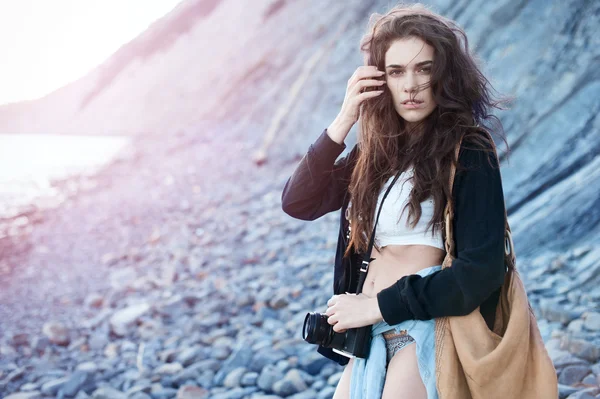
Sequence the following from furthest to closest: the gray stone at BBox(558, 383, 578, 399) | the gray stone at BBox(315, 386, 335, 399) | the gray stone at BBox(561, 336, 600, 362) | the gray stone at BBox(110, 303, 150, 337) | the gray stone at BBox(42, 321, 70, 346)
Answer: the gray stone at BBox(110, 303, 150, 337)
the gray stone at BBox(42, 321, 70, 346)
the gray stone at BBox(315, 386, 335, 399)
the gray stone at BBox(561, 336, 600, 362)
the gray stone at BBox(558, 383, 578, 399)

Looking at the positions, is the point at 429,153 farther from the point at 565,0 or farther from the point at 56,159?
the point at 56,159

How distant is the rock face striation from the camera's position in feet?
15.3

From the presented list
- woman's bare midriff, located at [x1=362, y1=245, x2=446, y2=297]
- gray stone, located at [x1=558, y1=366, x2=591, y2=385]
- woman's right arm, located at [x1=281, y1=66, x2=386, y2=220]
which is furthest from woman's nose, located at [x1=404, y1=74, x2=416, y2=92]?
gray stone, located at [x1=558, y1=366, x2=591, y2=385]

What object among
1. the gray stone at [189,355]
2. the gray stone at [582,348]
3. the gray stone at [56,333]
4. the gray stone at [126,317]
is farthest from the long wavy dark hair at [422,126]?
the gray stone at [56,333]

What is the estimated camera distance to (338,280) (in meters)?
2.34

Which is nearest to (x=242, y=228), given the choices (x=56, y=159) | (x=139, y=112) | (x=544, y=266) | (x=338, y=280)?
(x=544, y=266)

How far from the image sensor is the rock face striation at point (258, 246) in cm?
468

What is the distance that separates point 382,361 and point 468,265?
1.51ft

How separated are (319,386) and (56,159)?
12322mm

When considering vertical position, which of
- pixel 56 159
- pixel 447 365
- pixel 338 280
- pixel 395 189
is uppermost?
pixel 56 159

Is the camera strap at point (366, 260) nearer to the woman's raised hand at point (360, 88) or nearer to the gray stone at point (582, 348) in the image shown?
the woman's raised hand at point (360, 88)

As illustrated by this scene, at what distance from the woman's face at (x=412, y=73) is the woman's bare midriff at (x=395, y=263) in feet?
1.52

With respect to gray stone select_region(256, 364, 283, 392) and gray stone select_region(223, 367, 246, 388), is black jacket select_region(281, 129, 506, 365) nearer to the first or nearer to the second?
gray stone select_region(256, 364, 283, 392)

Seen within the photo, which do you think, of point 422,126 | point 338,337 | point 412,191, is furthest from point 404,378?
point 422,126
